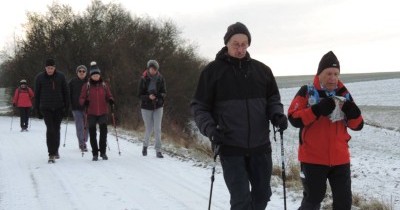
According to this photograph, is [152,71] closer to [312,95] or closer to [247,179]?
[312,95]

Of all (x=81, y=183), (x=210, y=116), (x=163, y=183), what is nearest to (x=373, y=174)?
(x=163, y=183)

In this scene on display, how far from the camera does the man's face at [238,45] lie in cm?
465

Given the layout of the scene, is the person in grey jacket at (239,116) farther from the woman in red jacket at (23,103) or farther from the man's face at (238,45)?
the woman in red jacket at (23,103)

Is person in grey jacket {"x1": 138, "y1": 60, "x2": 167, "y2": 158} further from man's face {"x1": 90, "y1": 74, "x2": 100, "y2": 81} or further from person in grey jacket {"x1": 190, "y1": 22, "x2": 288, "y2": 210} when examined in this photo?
person in grey jacket {"x1": 190, "y1": 22, "x2": 288, "y2": 210}

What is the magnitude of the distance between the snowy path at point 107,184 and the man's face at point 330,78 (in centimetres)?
233

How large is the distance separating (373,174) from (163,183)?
7.12 metres

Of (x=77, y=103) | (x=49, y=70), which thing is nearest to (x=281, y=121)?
(x=49, y=70)

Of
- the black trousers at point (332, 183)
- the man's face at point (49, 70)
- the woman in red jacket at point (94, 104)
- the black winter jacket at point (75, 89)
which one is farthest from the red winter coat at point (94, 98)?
the black trousers at point (332, 183)

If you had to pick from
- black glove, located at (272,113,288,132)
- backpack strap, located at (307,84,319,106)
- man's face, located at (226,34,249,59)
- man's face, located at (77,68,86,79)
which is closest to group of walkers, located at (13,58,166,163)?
man's face, located at (77,68,86,79)

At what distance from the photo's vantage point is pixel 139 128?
22.1 m

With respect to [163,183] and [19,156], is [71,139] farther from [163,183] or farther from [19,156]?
[163,183]

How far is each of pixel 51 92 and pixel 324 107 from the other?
7.20 meters

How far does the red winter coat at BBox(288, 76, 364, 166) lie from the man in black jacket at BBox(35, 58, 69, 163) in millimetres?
6719

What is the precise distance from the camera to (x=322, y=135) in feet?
16.1
